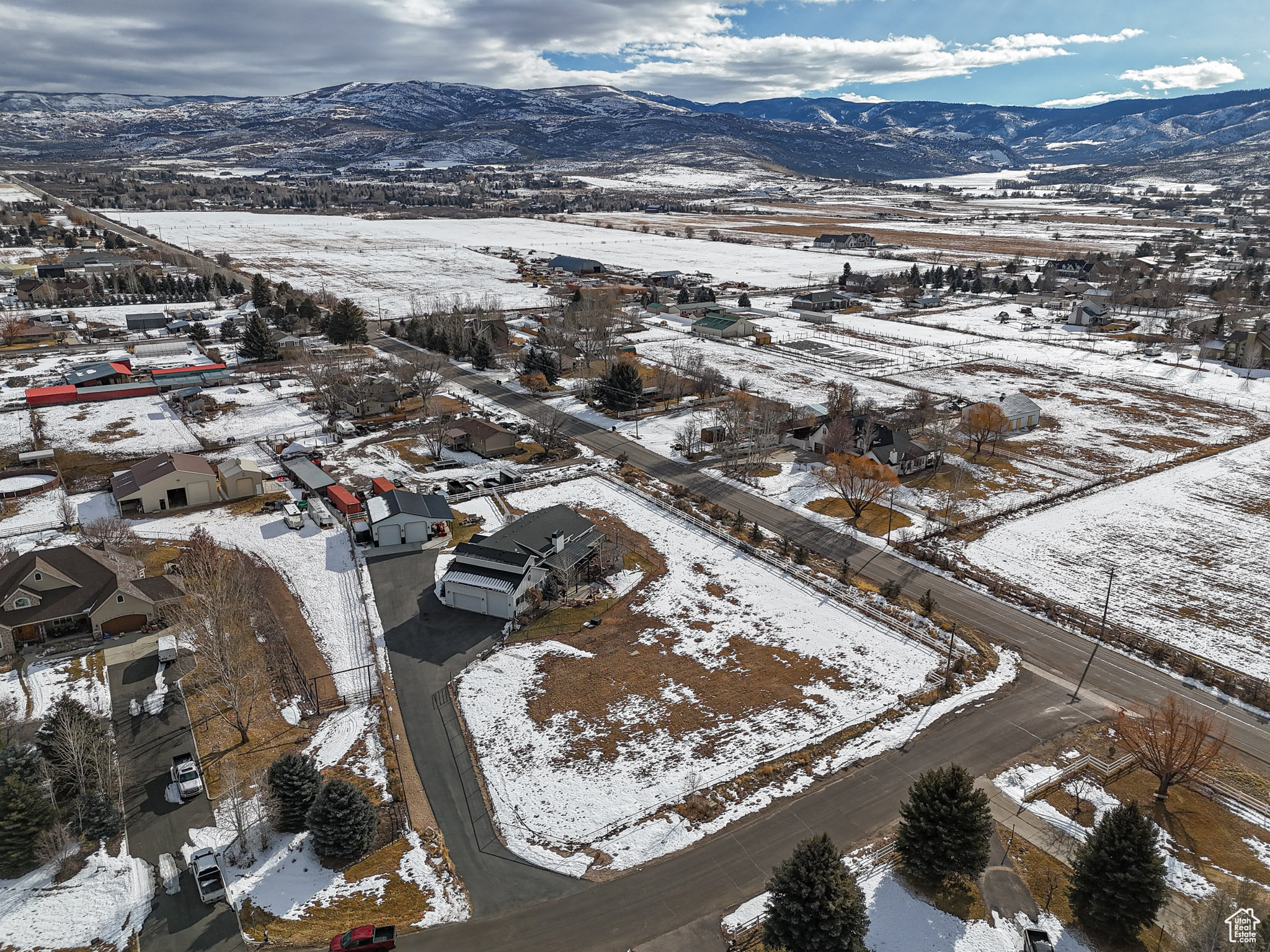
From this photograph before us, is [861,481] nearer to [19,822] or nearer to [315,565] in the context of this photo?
[315,565]

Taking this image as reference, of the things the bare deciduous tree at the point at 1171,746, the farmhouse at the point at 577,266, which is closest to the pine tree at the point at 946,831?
the bare deciduous tree at the point at 1171,746

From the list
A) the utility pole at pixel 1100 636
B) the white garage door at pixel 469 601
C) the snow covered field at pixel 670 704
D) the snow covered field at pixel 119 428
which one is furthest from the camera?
the snow covered field at pixel 119 428

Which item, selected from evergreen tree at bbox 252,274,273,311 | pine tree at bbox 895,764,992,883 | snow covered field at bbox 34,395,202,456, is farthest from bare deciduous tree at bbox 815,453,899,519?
evergreen tree at bbox 252,274,273,311

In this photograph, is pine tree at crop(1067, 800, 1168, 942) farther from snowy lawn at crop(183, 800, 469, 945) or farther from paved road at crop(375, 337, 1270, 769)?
snowy lawn at crop(183, 800, 469, 945)

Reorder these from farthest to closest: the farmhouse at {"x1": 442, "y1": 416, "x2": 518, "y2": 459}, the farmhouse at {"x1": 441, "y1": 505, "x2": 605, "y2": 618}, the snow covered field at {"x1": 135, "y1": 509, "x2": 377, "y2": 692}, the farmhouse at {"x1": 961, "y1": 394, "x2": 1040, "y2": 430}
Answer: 1. the farmhouse at {"x1": 961, "y1": 394, "x2": 1040, "y2": 430}
2. the farmhouse at {"x1": 442, "y1": 416, "x2": 518, "y2": 459}
3. the farmhouse at {"x1": 441, "y1": 505, "x2": 605, "y2": 618}
4. the snow covered field at {"x1": 135, "y1": 509, "x2": 377, "y2": 692}

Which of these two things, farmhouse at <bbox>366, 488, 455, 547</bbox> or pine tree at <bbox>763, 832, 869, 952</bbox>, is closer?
pine tree at <bbox>763, 832, 869, 952</bbox>

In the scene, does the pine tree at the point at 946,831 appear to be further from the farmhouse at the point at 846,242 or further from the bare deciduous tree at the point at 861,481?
the farmhouse at the point at 846,242
